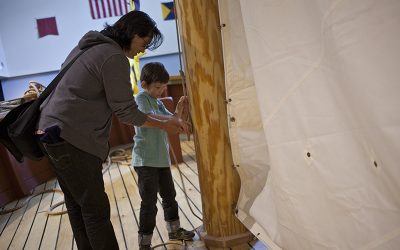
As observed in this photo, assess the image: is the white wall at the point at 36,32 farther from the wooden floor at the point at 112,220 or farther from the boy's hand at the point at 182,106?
the boy's hand at the point at 182,106

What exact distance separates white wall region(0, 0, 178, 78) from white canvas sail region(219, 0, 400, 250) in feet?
16.1

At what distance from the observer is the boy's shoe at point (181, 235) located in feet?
5.74

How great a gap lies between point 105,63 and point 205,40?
18.7 inches

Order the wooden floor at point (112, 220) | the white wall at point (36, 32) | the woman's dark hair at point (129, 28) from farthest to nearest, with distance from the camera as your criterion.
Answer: the white wall at point (36, 32)
the wooden floor at point (112, 220)
the woman's dark hair at point (129, 28)

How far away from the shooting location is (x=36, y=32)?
511 centimetres

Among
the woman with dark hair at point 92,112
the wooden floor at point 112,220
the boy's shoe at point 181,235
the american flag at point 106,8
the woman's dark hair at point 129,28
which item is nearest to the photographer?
the woman with dark hair at point 92,112

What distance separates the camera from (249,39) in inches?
39.9

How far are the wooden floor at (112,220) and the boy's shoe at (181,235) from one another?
0.13ft

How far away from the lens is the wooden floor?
6.33 ft

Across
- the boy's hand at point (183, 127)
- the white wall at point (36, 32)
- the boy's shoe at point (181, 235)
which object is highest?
the white wall at point (36, 32)

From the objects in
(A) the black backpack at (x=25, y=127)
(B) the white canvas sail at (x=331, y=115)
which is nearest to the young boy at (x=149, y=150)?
(A) the black backpack at (x=25, y=127)

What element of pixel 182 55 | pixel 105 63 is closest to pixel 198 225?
pixel 182 55

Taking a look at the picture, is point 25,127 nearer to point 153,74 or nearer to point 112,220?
point 153,74

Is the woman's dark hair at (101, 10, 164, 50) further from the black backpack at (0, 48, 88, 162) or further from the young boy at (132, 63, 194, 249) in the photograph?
the young boy at (132, 63, 194, 249)
